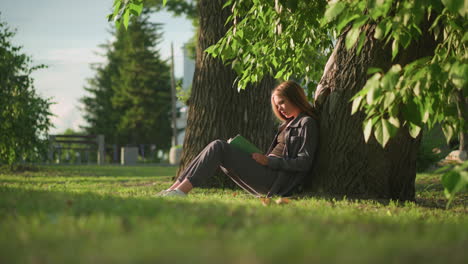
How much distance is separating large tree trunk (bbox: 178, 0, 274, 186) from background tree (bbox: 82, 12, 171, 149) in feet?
96.9

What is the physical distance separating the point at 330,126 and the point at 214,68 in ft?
9.55

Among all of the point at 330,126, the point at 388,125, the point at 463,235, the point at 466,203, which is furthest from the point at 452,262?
the point at 466,203

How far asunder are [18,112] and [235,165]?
9.35m

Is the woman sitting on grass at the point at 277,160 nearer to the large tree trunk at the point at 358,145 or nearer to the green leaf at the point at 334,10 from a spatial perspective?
the large tree trunk at the point at 358,145

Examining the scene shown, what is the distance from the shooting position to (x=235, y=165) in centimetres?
566

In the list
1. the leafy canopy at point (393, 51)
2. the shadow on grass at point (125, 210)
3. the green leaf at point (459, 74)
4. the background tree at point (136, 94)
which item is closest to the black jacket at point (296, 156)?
the leafy canopy at point (393, 51)

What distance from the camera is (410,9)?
3.51 meters

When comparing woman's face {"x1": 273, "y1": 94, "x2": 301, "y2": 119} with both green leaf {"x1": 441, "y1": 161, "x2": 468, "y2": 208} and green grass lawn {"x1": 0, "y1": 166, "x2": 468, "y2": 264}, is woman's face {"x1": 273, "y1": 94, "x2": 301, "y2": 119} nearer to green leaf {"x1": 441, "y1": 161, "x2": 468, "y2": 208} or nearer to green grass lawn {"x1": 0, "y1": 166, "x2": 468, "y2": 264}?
green grass lawn {"x1": 0, "y1": 166, "x2": 468, "y2": 264}

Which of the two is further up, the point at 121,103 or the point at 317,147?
the point at 121,103

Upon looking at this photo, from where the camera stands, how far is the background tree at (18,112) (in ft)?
42.9

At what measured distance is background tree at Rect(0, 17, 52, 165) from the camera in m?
13.1

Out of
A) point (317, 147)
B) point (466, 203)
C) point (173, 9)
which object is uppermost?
point (173, 9)

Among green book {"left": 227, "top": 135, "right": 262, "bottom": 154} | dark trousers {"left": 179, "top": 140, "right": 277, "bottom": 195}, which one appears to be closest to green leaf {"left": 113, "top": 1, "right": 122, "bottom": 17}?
dark trousers {"left": 179, "top": 140, "right": 277, "bottom": 195}

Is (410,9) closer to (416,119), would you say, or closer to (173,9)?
(416,119)
